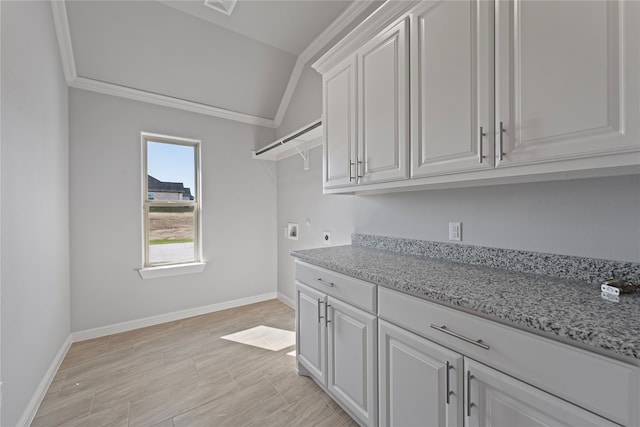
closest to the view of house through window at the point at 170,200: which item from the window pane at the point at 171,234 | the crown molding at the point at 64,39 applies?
the window pane at the point at 171,234

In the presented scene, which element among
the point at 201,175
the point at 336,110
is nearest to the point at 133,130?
the point at 201,175

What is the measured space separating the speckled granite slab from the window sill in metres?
2.40

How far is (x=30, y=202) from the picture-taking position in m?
1.62

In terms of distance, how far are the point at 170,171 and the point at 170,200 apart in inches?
13.5

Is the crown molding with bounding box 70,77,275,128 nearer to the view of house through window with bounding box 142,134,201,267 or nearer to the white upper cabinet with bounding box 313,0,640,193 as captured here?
the view of house through window with bounding box 142,134,201,267

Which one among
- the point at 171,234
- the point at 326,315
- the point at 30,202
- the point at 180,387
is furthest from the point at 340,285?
the point at 171,234

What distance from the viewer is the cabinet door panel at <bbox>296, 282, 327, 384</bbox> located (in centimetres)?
171

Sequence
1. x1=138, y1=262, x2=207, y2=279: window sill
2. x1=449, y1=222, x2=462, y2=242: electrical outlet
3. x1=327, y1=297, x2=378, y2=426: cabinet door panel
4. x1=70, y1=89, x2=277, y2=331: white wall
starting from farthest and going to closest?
x1=138, y1=262, x2=207, y2=279: window sill, x1=70, y1=89, x2=277, y2=331: white wall, x1=449, y1=222, x2=462, y2=242: electrical outlet, x1=327, y1=297, x2=378, y2=426: cabinet door panel

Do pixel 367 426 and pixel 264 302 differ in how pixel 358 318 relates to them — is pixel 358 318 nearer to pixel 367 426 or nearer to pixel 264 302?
pixel 367 426

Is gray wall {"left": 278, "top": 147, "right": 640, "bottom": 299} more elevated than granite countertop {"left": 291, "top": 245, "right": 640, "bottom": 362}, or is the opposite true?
gray wall {"left": 278, "top": 147, "right": 640, "bottom": 299}

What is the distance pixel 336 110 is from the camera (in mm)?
1976

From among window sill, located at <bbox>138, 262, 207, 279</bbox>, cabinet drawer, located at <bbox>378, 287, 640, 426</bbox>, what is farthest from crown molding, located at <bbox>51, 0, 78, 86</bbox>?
cabinet drawer, located at <bbox>378, 287, 640, 426</bbox>

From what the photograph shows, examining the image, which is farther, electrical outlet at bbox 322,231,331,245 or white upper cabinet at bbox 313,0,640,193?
electrical outlet at bbox 322,231,331,245

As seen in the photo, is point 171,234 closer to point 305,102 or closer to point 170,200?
point 170,200
